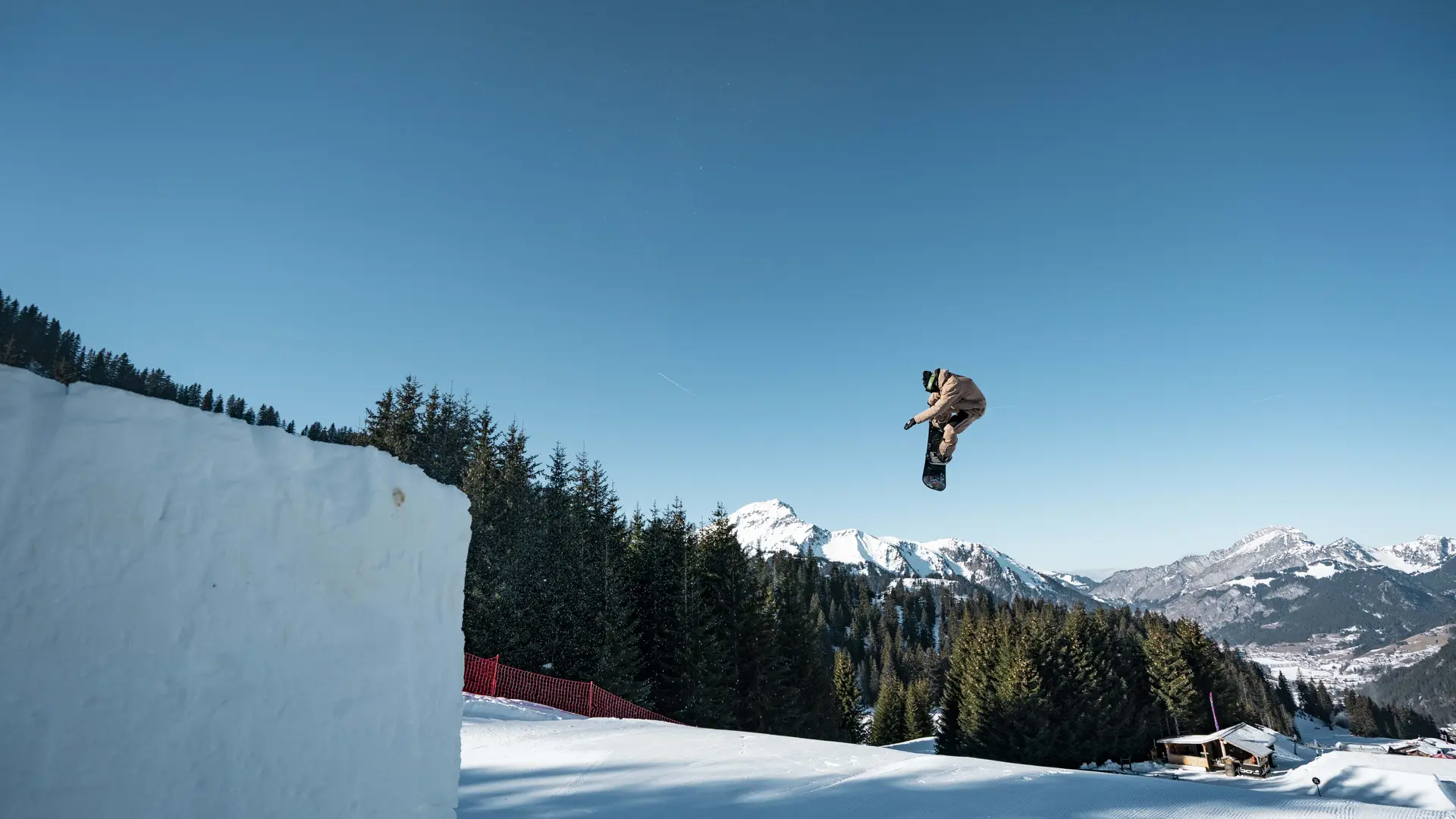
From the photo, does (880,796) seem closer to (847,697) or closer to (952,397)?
(952,397)

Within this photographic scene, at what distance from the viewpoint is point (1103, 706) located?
4616 centimetres

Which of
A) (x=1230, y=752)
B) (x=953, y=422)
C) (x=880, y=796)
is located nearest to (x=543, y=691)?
(x=880, y=796)

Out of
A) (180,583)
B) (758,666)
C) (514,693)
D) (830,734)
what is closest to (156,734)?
(180,583)

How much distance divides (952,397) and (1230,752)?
174 ft

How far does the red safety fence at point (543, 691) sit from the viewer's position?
1873cm

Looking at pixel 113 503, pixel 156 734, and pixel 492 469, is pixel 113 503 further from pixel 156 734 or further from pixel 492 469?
pixel 492 469

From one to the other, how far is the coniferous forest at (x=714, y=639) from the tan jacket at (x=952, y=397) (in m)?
8.00

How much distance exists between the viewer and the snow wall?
116 inches

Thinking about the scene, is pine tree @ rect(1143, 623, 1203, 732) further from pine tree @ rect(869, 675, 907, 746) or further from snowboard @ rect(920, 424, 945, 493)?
snowboard @ rect(920, 424, 945, 493)

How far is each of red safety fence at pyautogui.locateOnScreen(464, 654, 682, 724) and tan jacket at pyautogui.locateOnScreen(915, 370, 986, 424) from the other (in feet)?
44.4

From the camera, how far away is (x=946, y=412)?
8328 millimetres

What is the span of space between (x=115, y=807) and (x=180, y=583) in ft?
3.13

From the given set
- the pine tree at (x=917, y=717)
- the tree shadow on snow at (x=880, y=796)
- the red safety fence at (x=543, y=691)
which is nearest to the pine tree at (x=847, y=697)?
the pine tree at (x=917, y=717)

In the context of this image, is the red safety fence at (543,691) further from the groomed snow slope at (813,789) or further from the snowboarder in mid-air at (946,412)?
the snowboarder in mid-air at (946,412)
